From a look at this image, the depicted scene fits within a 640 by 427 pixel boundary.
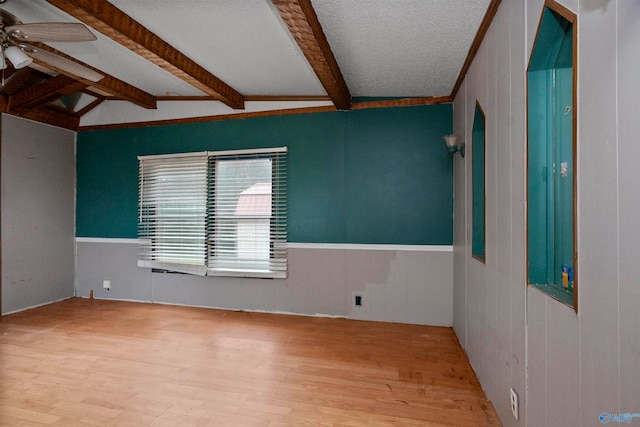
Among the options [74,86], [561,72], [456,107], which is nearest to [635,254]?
[561,72]

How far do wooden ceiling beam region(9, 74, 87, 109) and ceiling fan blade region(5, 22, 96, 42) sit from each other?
1806 millimetres

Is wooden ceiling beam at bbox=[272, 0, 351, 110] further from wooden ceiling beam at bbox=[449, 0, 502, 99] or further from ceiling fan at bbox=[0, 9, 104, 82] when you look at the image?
ceiling fan at bbox=[0, 9, 104, 82]

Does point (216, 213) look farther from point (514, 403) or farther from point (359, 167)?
point (514, 403)

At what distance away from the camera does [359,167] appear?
3.78m

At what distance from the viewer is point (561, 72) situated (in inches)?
54.6

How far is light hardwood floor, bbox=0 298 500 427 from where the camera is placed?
1987mm

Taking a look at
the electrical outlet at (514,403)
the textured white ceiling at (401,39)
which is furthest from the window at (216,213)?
the electrical outlet at (514,403)

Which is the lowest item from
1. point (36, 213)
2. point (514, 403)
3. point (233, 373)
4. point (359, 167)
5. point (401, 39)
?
point (233, 373)

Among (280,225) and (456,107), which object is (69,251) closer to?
(280,225)

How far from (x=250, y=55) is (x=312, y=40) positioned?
899 millimetres

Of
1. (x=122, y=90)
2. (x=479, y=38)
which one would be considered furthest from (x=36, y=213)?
(x=479, y=38)

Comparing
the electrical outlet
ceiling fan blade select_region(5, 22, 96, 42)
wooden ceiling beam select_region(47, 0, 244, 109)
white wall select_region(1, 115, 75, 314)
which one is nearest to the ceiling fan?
ceiling fan blade select_region(5, 22, 96, 42)

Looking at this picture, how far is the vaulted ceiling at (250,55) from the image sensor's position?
7.22 feet

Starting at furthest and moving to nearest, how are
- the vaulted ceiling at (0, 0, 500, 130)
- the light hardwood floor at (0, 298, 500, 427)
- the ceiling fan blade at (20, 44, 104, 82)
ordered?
1. the ceiling fan blade at (20, 44, 104, 82)
2. the vaulted ceiling at (0, 0, 500, 130)
3. the light hardwood floor at (0, 298, 500, 427)
